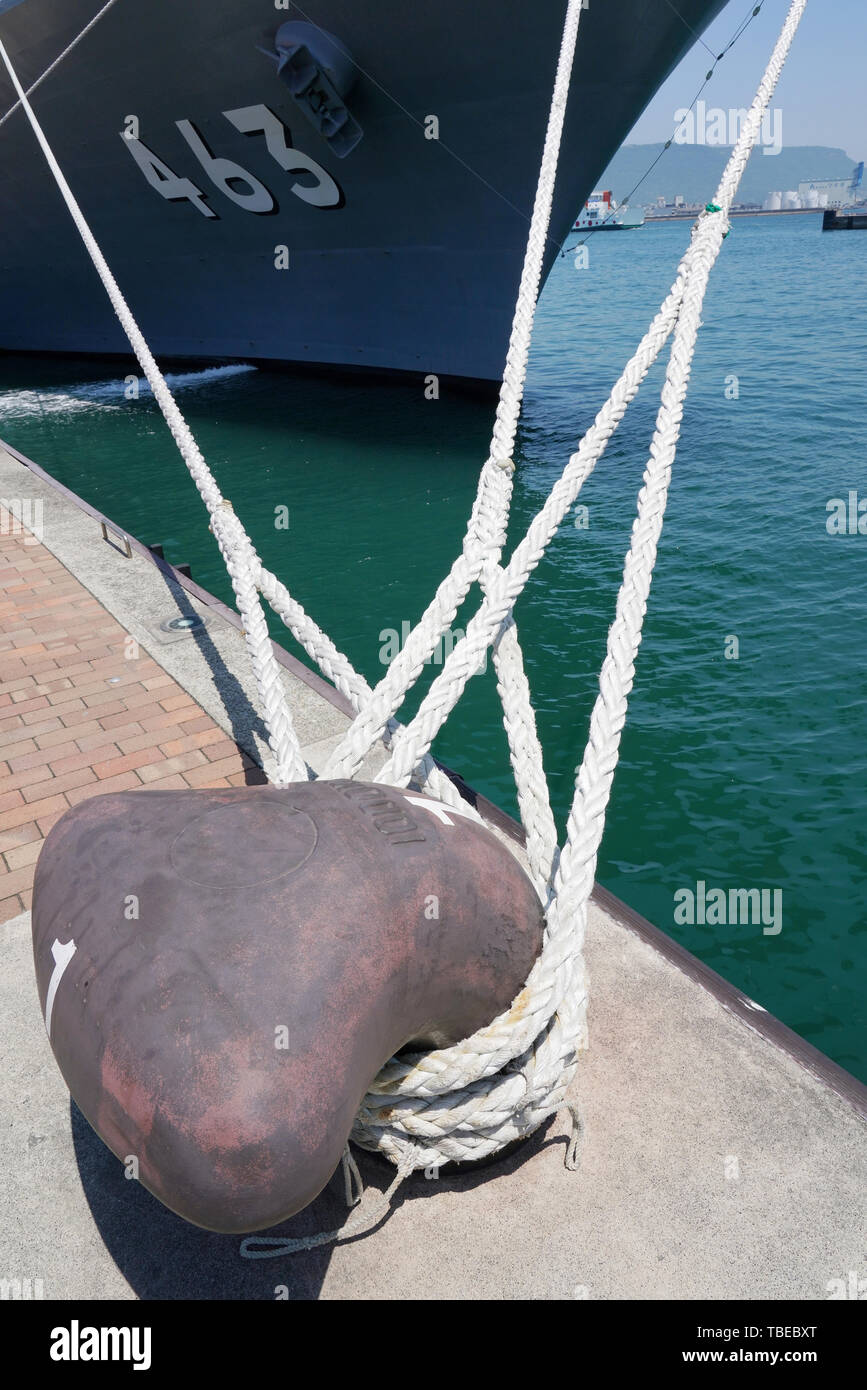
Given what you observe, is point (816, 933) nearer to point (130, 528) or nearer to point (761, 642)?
point (761, 642)

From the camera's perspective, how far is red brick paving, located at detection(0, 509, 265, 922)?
402 cm

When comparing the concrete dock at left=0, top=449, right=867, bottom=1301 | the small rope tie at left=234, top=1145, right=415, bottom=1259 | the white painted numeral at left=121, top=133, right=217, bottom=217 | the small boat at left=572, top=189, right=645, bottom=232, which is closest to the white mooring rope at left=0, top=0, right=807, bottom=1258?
the small rope tie at left=234, top=1145, right=415, bottom=1259

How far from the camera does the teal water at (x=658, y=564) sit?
474 centimetres

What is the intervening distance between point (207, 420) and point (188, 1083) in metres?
13.7

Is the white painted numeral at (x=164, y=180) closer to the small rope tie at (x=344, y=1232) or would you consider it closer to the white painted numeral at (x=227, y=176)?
the white painted numeral at (x=227, y=176)

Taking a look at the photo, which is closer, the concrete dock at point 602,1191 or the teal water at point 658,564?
the concrete dock at point 602,1191

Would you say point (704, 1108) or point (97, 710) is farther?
point (97, 710)

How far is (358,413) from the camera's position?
13.3m

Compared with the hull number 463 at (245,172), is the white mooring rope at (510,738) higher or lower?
lower

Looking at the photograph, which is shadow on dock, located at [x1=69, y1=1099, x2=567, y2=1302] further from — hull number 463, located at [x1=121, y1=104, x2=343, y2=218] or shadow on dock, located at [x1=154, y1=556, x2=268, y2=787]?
hull number 463, located at [x1=121, y1=104, x2=343, y2=218]

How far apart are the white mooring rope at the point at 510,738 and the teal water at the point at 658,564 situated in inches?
80.9

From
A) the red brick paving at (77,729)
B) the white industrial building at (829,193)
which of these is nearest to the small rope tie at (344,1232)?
the red brick paving at (77,729)

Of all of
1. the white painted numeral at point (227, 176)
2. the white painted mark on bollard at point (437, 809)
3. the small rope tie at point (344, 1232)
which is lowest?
the small rope tie at point (344, 1232)
